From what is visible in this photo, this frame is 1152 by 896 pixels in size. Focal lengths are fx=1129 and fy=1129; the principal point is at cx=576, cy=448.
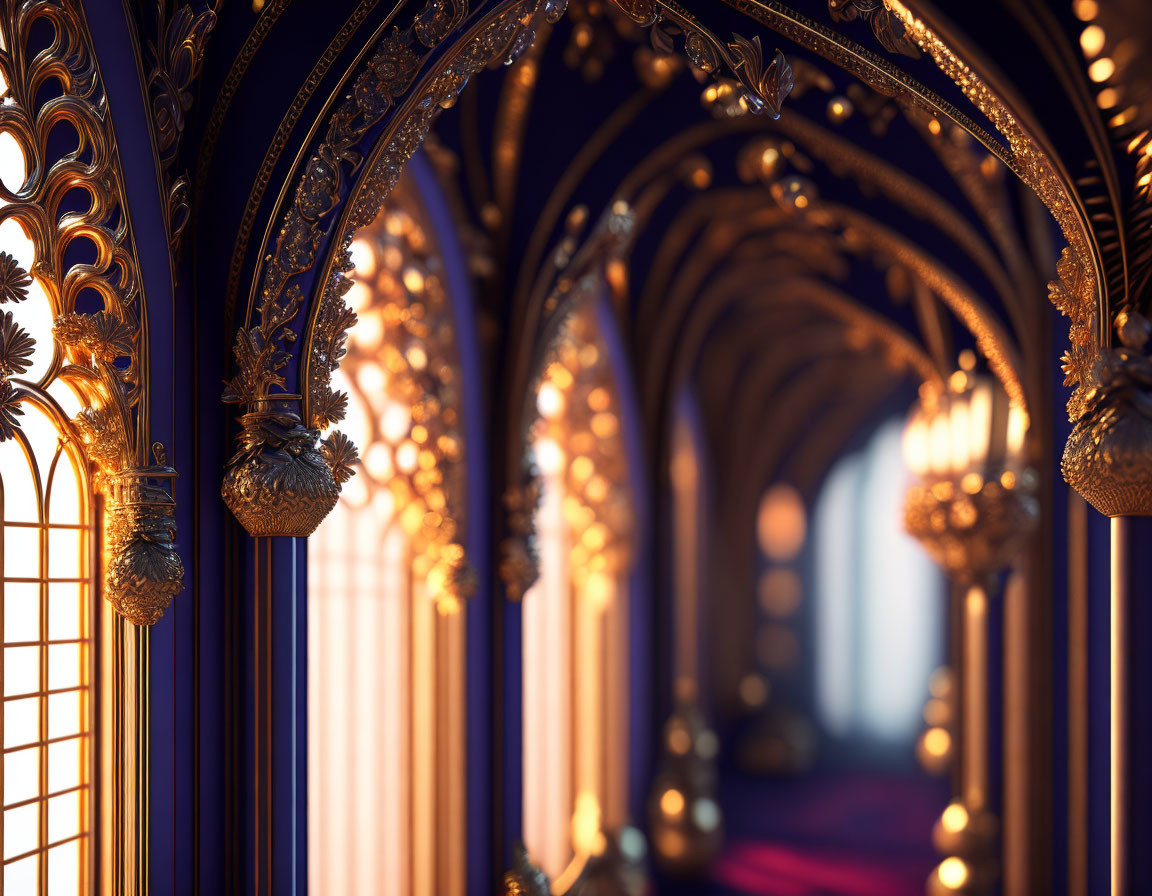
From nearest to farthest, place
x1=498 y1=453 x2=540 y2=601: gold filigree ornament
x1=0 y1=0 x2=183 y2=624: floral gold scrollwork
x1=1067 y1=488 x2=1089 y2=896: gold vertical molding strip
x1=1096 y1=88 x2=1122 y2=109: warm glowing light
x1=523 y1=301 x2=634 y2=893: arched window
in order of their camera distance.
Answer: x1=1096 y1=88 x2=1122 y2=109: warm glowing light → x1=0 y1=0 x2=183 y2=624: floral gold scrollwork → x1=1067 y1=488 x2=1089 y2=896: gold vertical molding strip → x1=498 y1=453 x2=540 y2=601: gold filigree ornament → x1=523 y1=301 x2=634 y2=893: arched window

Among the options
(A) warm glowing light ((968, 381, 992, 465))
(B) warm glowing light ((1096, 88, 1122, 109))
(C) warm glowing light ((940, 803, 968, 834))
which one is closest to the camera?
(B) warm glowing light ((1096, 88, 1122, 109))

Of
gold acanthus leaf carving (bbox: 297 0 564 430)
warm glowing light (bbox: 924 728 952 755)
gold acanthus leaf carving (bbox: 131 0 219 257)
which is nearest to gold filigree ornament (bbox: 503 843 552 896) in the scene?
gold acanthus leaf carving (bbox: 297 0 564 430)

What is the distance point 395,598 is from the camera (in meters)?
6.35

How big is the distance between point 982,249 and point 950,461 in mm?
1559

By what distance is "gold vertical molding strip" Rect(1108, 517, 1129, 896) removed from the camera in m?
3.54

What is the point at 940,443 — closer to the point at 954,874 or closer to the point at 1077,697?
the point at 1077,697

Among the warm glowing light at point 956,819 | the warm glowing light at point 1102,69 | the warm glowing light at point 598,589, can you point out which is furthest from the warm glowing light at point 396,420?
the warm glowing light at point 956,819

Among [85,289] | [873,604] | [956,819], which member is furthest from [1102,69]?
[873,604]

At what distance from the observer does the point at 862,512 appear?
17047 mm

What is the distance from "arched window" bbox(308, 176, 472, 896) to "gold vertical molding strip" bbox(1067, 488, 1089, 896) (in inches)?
135

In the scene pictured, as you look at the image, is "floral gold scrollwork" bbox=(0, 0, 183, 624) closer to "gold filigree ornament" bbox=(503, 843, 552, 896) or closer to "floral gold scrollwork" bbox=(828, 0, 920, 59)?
"floral gold scrollwork" bbox=(828, 0, 920, 59)

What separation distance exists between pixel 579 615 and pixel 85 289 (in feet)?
17.8

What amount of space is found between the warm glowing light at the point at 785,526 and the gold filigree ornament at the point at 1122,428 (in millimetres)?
13477

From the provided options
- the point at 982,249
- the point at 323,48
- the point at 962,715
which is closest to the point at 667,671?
the point at 962,715
